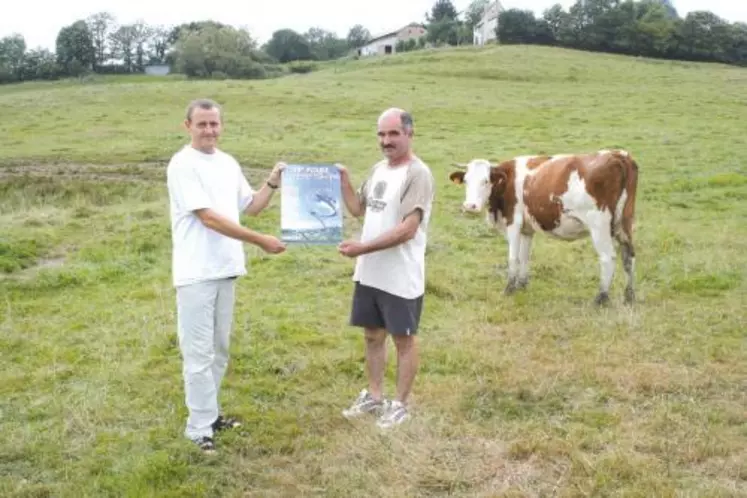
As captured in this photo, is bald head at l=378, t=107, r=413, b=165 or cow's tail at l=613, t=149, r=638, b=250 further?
cow's tail at l=613, t=149, r=638, b=250

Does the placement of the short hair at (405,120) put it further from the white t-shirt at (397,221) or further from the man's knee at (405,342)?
the man's knee at (405,342)

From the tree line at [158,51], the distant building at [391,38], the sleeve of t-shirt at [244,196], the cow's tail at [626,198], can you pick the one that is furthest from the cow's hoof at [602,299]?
the distant building at [391,38]

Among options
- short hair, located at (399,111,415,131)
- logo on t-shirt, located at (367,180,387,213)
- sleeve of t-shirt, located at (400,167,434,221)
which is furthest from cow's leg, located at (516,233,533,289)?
short hair, located at (399,111,415,131)

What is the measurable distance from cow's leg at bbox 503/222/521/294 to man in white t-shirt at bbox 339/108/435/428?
4107 mm

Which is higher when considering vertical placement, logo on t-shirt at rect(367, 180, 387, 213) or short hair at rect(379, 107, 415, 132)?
short hair at rect(379, 107, 415, 132)

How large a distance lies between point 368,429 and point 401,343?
0.62 meters

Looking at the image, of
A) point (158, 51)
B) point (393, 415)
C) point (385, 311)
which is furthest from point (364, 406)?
point (158, 51)

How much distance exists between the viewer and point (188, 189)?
15.9 ft

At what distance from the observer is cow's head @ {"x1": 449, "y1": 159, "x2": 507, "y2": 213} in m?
9.30

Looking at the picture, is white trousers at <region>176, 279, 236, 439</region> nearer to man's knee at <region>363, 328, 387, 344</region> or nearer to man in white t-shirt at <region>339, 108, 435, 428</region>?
man in white t-shirt at <region>339, 108, 435, 428</region>

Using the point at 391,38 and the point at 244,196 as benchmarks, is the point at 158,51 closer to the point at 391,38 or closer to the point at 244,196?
the point at 391,38

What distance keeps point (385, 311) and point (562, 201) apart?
438 centimetres

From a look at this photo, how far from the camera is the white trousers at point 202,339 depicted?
501cm

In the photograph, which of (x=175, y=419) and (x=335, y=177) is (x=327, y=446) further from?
(x=335, y=177)
